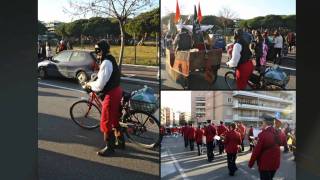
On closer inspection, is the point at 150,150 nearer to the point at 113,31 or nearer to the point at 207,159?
the point at 207,159

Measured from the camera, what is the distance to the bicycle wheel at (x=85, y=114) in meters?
4.77

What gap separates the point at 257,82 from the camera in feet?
15.7

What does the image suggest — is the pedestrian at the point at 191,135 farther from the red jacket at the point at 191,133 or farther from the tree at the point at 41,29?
the tree at the point at 41,29

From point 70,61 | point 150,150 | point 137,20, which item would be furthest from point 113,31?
point 150,150

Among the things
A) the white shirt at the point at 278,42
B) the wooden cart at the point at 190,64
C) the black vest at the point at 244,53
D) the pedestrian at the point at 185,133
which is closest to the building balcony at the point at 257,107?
the wooden cart at the point at 190,64

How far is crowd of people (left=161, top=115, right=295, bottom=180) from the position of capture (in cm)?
468

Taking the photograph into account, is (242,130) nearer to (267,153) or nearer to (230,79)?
(267,153)

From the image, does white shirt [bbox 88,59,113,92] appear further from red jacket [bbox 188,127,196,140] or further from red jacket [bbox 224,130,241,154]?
red jacket [bbox 224,130,241,154]

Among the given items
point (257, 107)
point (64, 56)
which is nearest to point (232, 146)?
point (257, 107)

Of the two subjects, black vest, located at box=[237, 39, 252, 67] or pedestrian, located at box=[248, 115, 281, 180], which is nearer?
pedestrian, located at box=[248, 115, 281, 180]

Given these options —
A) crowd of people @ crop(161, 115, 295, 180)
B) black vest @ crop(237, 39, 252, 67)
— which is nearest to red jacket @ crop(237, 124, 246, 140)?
crowd of people @ crop(161, 115, 295, 180)

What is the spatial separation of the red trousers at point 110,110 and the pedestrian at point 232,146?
3.93 ft

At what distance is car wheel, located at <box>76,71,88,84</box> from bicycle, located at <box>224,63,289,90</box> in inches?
58.6
